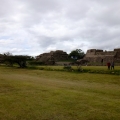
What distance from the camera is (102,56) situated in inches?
1837

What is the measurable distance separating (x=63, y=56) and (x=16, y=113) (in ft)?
163

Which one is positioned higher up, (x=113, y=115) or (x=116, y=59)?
(x=116, y=59)

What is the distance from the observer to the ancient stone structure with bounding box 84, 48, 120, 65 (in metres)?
43.1

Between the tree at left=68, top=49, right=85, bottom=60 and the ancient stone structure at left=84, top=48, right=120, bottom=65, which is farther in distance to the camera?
the tree at left=68, top=49, right=85, bottom=60

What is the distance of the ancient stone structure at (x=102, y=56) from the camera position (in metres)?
43.1

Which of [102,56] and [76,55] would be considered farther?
[76,55]

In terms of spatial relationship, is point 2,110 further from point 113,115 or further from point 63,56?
point 63,56

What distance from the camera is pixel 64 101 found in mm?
7746

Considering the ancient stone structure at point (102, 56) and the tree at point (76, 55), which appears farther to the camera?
the tree at point (76, 55)

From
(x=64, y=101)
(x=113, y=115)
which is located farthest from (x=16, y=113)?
(x=113, y=115)

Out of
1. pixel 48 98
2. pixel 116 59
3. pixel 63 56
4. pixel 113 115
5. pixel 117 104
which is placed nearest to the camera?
pixel 113 115

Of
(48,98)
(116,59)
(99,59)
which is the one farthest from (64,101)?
(99,59)

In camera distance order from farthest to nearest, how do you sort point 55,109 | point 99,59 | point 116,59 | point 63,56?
point 63,56
point 99,59
point 116,59
point 55,109

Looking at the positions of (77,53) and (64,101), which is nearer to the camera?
(64,101)
